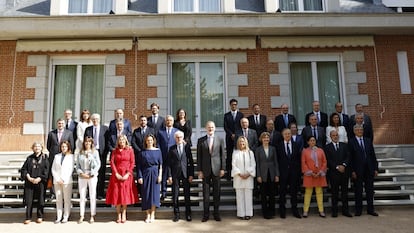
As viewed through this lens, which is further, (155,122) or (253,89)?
(253,89)

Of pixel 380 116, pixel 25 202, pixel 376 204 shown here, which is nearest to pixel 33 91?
pixel 25 202

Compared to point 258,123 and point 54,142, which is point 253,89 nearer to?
point 258,123

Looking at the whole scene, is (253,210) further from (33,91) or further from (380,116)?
(33,91)

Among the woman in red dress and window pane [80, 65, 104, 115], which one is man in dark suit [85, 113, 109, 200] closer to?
the woman in red dress

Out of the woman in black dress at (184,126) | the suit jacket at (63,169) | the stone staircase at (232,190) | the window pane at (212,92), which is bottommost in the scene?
the stone staircase at (232,190)

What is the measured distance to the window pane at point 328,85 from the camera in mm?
9734

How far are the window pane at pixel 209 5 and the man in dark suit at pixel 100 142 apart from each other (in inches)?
196

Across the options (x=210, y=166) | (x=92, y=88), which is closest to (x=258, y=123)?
(x=210, y=166)

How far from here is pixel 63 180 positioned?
20.6ft

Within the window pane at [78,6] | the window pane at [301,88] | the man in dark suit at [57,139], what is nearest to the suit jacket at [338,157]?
the window pane at [301,88]

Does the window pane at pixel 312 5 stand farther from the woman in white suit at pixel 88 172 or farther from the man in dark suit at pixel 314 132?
the woman in white suit at pixel 88 172

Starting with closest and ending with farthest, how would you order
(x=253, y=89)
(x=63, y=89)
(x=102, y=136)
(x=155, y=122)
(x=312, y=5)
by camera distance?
(x=102, y=136), (x=155, y=122), (x=253, y=89), (x=63, y=89), (x=312, y=5)

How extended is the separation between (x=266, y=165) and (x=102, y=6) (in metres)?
7.02

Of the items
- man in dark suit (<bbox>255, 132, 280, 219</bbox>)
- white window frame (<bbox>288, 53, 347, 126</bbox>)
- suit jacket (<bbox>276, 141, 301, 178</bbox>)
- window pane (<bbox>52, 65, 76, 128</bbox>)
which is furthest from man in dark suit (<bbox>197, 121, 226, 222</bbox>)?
window pane (<bbox>52, 65, 76, 128</bbox>)
